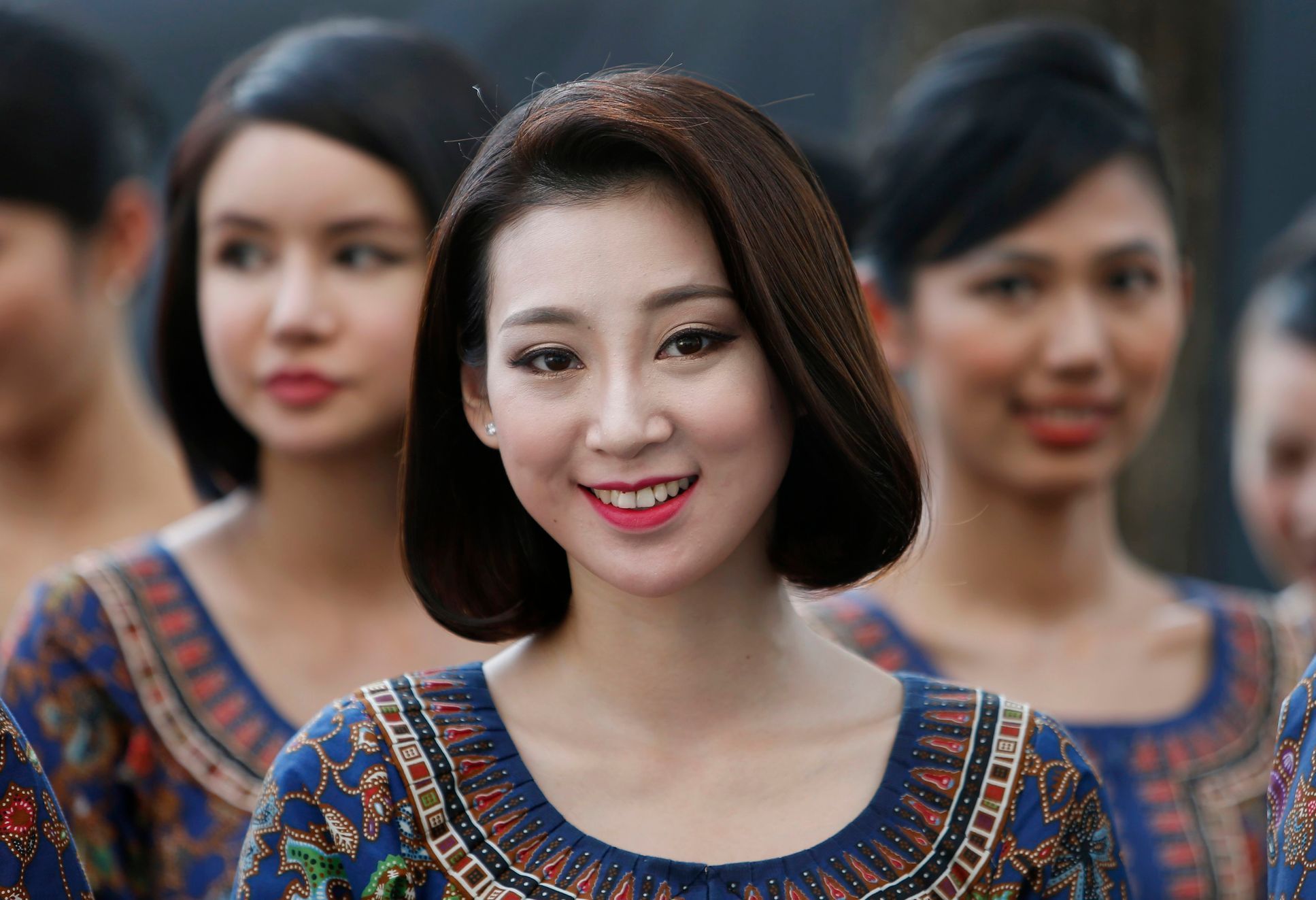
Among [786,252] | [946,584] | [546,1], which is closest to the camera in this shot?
[786,252]

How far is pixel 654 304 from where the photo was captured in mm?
1812

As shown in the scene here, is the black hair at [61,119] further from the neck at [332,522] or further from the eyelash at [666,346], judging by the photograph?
the eyelash at [666,346]

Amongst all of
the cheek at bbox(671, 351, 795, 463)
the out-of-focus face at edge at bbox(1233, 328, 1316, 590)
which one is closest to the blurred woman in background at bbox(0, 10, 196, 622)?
the cheek at bbox(671, 351, 795, 463)

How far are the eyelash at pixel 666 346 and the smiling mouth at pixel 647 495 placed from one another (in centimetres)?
12

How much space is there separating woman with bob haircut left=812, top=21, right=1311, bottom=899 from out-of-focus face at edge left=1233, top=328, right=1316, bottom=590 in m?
0.37

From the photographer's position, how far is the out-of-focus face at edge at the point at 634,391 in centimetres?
181

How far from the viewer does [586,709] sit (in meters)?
1.97

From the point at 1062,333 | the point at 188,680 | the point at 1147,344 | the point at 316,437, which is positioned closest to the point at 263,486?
the point at 316,437

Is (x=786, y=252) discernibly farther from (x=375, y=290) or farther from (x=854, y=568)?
(x=375, y=290)

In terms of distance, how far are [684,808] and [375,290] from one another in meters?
1.08

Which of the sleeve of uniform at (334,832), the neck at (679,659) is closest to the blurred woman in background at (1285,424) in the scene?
the neck at (679,659)

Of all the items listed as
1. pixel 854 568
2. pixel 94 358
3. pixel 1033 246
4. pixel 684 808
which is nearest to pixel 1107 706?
pixel 1033 246

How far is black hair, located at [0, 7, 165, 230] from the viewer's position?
11.1 feet

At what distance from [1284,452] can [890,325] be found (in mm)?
889
